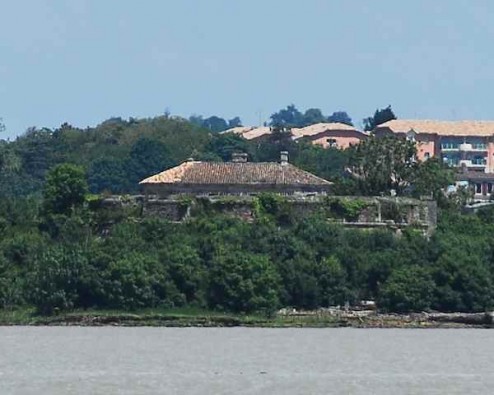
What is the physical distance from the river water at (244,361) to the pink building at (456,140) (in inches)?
2262

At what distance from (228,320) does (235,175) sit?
25.2ft

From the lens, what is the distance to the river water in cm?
4494

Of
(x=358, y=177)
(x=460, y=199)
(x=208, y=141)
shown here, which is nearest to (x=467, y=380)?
(x=358, y=177)

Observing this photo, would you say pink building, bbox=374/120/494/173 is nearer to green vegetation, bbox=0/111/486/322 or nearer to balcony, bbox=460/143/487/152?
balcony, bbox=460/143/487/152

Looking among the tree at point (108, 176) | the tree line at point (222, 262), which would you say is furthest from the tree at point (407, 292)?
the tree at point (108, 176)

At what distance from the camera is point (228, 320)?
61312mm

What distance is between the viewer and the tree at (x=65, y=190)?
66000 mm

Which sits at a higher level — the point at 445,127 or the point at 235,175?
the point at 445,127

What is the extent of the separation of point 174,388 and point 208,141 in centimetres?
6645

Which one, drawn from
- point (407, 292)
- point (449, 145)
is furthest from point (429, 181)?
point (449, 145)

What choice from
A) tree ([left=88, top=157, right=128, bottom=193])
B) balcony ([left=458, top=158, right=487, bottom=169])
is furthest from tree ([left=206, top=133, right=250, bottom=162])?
balcony ([left=458, top=158, right=487, bottom=169])

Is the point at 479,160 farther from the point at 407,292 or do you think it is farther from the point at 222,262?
the point at 222,262

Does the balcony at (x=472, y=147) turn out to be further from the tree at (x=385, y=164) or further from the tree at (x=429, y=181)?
the tree at (x=385, y=164)

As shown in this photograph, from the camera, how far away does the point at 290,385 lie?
4528 cm
